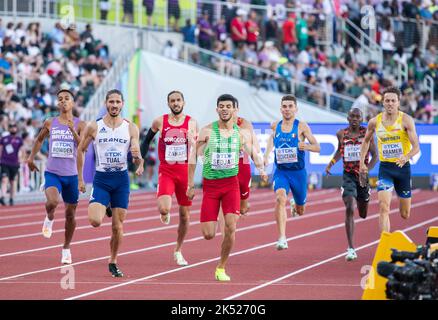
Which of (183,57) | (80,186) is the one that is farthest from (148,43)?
(80,186)

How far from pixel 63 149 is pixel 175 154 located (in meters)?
1.52

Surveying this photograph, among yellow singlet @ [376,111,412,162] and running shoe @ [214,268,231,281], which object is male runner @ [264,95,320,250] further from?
running shoe @ [214,268,231,281]

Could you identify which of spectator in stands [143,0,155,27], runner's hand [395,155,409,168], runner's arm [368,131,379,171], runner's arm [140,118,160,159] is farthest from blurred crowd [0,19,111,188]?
runner's hand [395,155,409,168]

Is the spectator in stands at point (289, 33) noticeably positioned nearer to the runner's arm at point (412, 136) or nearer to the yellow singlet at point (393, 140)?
the yellow singlet at point (393, 140)

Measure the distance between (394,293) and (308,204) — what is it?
19.5 m

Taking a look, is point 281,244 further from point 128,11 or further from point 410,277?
point 128,11

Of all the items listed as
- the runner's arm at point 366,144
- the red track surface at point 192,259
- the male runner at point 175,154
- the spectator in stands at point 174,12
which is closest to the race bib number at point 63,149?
the male runner at point 175,154

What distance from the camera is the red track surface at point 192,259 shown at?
509 inches

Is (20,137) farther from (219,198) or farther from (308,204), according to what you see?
(219,198)

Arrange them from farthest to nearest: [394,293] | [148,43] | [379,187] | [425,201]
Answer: [148,43]
[425,201]
[379,187]
[394,293]

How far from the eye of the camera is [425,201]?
30938 millimetres

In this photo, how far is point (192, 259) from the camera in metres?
16.8

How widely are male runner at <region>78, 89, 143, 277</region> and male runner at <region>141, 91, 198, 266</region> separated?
1346 mm

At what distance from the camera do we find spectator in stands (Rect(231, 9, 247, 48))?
38.9 m
